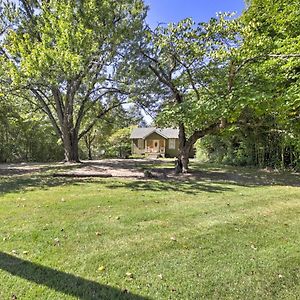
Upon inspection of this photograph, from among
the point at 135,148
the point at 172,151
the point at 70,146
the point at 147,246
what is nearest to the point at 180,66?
the point at 147,246

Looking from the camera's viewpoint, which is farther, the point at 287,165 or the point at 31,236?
the point at 287,165

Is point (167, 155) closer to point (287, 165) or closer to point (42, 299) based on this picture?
point (287, 165)

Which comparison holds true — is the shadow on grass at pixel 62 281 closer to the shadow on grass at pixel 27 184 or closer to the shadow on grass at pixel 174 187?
the shadow on grass at pixel 27 184

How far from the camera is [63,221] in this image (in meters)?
4.81

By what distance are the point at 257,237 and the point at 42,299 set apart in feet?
10.4

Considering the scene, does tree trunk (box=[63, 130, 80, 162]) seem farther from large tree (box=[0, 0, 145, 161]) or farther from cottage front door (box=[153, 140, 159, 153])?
cottage front door (box=[153, 140, 159, 153])

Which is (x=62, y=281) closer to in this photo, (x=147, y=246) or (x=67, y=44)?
(x=147, y=246)

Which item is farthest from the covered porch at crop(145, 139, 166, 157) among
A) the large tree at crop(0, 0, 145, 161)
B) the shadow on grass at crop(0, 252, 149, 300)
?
the shadow on grass at crop(0, 252, 149, 300)

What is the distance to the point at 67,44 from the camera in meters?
9.81

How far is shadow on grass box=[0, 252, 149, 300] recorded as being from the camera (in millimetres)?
2697

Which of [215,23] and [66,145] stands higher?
[215,23]

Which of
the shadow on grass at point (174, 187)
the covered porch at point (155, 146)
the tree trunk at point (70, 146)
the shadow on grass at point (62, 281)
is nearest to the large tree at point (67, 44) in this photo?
the tree trunk at point (70, 146)

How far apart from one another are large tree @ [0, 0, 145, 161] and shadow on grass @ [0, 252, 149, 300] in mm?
7707

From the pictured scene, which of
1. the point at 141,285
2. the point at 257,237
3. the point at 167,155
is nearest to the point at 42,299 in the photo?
the point at 141,285
